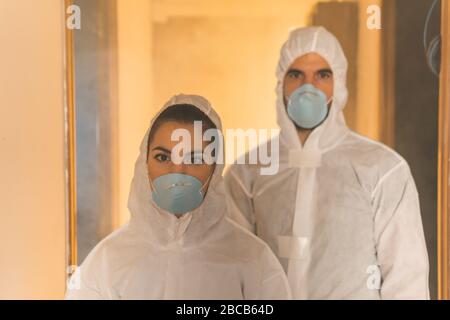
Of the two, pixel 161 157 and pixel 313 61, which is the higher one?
pixel 313 61

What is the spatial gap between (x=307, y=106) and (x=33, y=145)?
66cm

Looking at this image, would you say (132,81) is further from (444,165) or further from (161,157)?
(444,165)

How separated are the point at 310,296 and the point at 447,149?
47 centimetres

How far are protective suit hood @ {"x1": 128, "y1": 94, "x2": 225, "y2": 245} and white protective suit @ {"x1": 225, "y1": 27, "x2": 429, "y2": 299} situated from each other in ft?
0.13

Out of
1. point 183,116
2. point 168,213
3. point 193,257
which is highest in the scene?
point 183,116

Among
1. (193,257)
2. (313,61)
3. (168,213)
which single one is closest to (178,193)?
(168,213)

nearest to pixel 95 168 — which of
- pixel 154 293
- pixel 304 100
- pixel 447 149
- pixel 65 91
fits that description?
pixel 65 91

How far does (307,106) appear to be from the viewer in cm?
118

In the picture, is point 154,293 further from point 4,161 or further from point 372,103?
point 372,103

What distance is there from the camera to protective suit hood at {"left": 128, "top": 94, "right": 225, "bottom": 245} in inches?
46.4

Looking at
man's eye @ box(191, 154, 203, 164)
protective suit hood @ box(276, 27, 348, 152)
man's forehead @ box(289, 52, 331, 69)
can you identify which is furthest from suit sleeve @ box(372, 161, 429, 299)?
man's eye @ box(191, 154, 203, 164)

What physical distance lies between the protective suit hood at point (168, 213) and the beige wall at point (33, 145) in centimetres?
19

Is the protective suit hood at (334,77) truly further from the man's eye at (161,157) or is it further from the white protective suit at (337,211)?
the man's eye at (161,157)

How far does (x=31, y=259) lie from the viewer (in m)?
1.23
